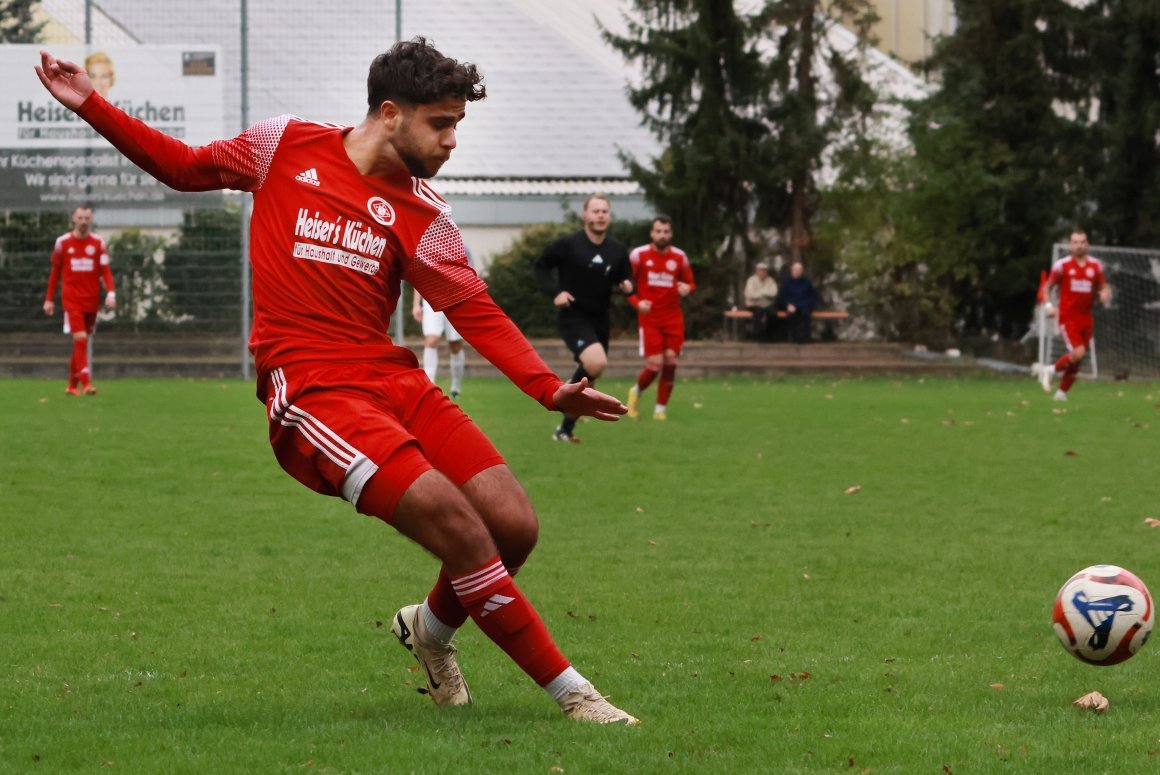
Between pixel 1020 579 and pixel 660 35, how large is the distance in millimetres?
26771

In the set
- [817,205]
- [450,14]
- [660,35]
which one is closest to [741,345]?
[817,205]

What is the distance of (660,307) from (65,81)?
14.4 metres

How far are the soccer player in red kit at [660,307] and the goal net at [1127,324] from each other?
478 inches

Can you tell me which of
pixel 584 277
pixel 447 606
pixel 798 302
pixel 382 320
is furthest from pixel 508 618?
pixel 798 302

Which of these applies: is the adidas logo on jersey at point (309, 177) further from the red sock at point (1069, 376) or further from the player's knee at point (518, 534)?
the red sock at point (1069, 376)

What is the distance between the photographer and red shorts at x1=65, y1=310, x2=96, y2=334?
22281mm

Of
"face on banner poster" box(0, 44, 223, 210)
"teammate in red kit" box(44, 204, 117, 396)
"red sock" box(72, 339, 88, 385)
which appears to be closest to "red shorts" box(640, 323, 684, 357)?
"red sock" box(72, 339, 88, 385)

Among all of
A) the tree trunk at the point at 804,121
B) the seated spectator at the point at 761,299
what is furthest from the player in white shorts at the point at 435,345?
the tree trunk at the point at 804,121

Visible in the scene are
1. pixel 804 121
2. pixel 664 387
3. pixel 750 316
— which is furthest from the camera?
pixel 804 121

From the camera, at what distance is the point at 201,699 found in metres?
5.45

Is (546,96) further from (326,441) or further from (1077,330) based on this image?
(326,441)

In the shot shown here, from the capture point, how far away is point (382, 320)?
5273 mm

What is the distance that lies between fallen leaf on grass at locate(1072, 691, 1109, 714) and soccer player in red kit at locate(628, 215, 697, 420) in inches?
513

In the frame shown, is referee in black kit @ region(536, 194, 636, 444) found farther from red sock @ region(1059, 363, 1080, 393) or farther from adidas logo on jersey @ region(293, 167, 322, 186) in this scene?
adidas logo on jersey @ region(293, 167, 322, 186)
